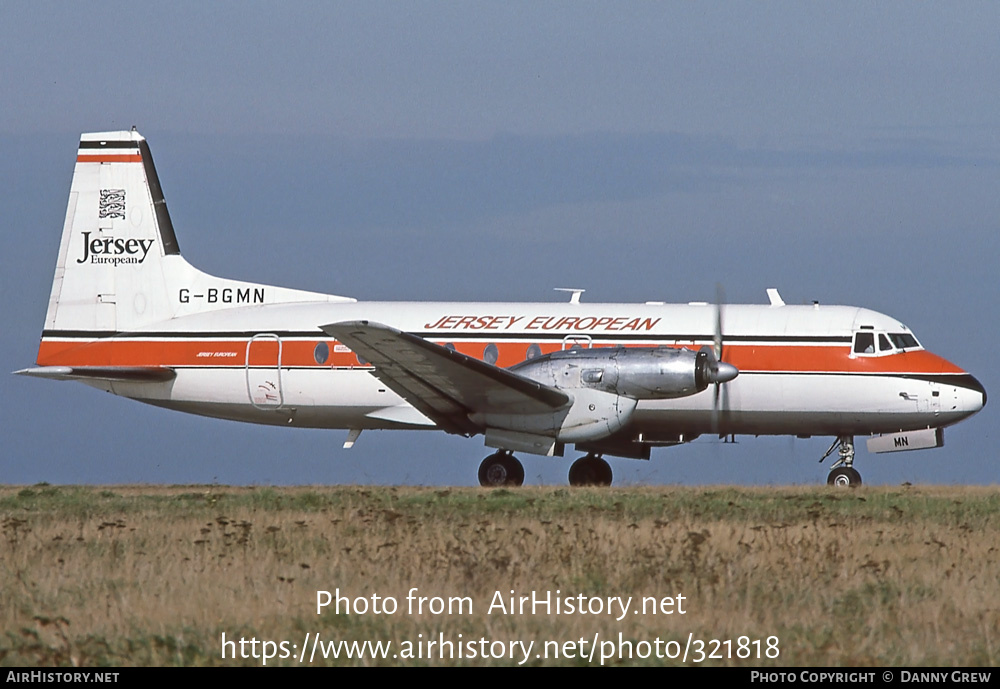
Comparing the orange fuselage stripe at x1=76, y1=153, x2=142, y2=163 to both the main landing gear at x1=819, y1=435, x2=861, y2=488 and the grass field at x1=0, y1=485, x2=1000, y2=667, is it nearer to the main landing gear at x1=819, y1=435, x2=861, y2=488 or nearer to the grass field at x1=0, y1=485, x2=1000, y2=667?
the grass field at x1=0, y1=485, x2=1000, y2=667

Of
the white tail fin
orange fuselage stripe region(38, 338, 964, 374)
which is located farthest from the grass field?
the white tail fin

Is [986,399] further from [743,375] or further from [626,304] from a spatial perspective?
[626,304]

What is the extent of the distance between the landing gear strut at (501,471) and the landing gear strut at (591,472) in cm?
147

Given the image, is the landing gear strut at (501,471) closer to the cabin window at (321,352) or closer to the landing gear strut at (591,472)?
the landing gear strut at (591,472)

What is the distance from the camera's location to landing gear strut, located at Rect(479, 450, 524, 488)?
956 inches

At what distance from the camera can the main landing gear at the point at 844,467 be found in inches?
945

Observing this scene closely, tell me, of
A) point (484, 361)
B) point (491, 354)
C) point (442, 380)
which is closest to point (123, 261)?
point (491, 354)

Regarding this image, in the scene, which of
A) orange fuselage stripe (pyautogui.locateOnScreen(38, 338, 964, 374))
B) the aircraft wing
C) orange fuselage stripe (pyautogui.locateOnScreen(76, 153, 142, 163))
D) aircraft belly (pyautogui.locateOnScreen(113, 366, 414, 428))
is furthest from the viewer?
orange fuselage stripe (pyautogui.locateOnScreen(76, 153, 142, 163))

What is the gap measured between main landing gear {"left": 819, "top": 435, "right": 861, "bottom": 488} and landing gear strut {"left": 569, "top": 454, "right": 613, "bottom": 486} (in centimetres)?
409

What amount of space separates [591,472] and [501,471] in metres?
2.07

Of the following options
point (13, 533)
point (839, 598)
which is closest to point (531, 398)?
point (13, 533)

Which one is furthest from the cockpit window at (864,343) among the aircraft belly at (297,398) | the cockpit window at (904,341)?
the aircraft belly at (297,398)
